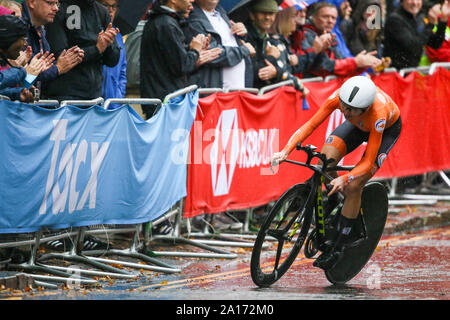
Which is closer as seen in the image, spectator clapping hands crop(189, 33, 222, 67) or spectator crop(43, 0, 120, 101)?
spectator crop(43, 0, 120, 101)

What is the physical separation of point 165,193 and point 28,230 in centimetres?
227

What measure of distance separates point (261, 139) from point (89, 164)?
3714 millimetres

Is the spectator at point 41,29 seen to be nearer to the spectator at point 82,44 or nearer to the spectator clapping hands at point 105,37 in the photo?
the spectator at point 82,44

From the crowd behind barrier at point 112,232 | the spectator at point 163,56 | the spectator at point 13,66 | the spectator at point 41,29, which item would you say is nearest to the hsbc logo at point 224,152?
the crowd behind barrier at point 112,232

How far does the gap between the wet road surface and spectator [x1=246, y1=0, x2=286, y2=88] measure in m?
2.64

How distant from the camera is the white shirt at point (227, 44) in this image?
42.6ft

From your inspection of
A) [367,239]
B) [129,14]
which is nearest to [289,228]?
[367,239]

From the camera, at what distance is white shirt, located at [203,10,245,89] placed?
1298 cm

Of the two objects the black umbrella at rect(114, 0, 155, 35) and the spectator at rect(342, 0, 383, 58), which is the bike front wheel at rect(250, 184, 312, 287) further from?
the spectator at rect(342, 0, 383, 58)

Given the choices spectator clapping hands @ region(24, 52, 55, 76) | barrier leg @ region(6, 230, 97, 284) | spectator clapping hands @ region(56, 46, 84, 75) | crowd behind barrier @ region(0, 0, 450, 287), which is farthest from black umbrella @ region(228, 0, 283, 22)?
barrier leg @ region(6, 230, 97, 284)

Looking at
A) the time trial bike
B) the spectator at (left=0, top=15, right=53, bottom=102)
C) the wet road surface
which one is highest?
the spectator at (left=0, top=15, right=53, bottom=102)

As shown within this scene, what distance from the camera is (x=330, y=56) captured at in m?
15.5

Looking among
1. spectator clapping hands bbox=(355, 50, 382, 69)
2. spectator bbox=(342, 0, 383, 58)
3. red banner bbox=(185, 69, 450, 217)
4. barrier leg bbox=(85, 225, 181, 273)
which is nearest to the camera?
barrier leg bbox=(85, 225, 181, 273)
